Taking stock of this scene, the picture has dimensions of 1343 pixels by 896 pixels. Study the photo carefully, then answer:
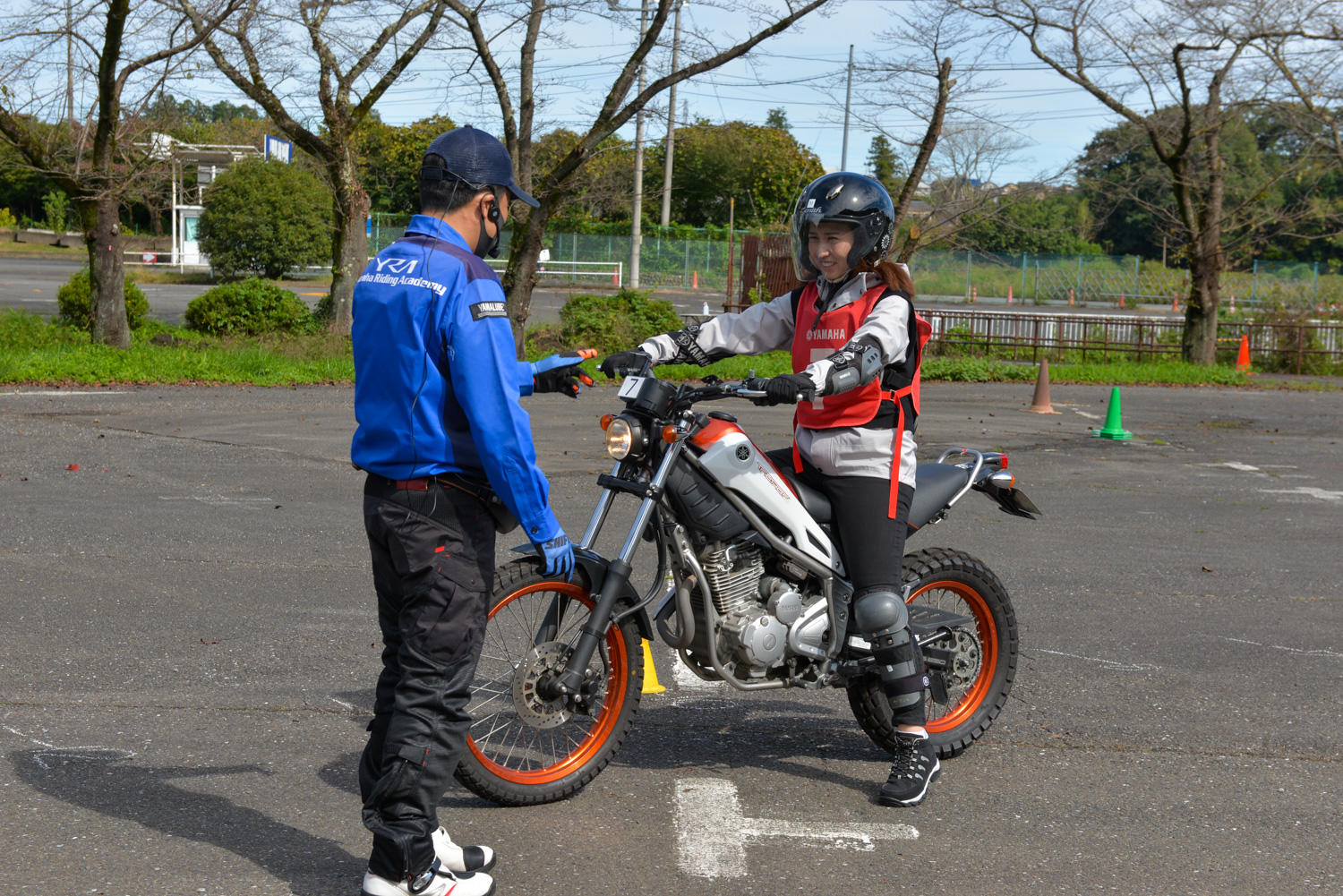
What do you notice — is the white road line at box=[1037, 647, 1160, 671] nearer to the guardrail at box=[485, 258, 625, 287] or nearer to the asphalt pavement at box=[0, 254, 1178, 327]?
the asphalt pavement at box=[0, 254, 1178, 327]

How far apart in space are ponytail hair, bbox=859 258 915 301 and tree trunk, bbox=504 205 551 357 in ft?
53.4

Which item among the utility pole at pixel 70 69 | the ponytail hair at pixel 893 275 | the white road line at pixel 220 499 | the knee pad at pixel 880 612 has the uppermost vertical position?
the utility pole at pixel 70 69

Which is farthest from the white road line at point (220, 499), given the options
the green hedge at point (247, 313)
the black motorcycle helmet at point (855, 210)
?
the green hedge at point (247, 313)

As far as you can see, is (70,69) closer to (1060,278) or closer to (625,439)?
(625,439)

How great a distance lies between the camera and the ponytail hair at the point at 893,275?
444 centimetres

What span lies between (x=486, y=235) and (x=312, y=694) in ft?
8.17

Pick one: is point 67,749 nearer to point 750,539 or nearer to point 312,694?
point 312,694

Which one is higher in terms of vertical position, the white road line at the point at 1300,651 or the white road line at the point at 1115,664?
the white road line at the point at 1300,651

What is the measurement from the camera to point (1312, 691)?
18.8 ft

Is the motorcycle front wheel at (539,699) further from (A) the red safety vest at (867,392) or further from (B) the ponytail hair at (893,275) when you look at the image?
(B) the ponytail hair at (893,275)

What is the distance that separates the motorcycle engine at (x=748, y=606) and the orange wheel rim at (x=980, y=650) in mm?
819

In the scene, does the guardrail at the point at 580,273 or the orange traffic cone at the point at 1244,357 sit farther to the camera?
the guardrail at the point at 580,273

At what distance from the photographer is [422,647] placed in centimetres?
342

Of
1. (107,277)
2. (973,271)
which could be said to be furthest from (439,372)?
(973,271)
